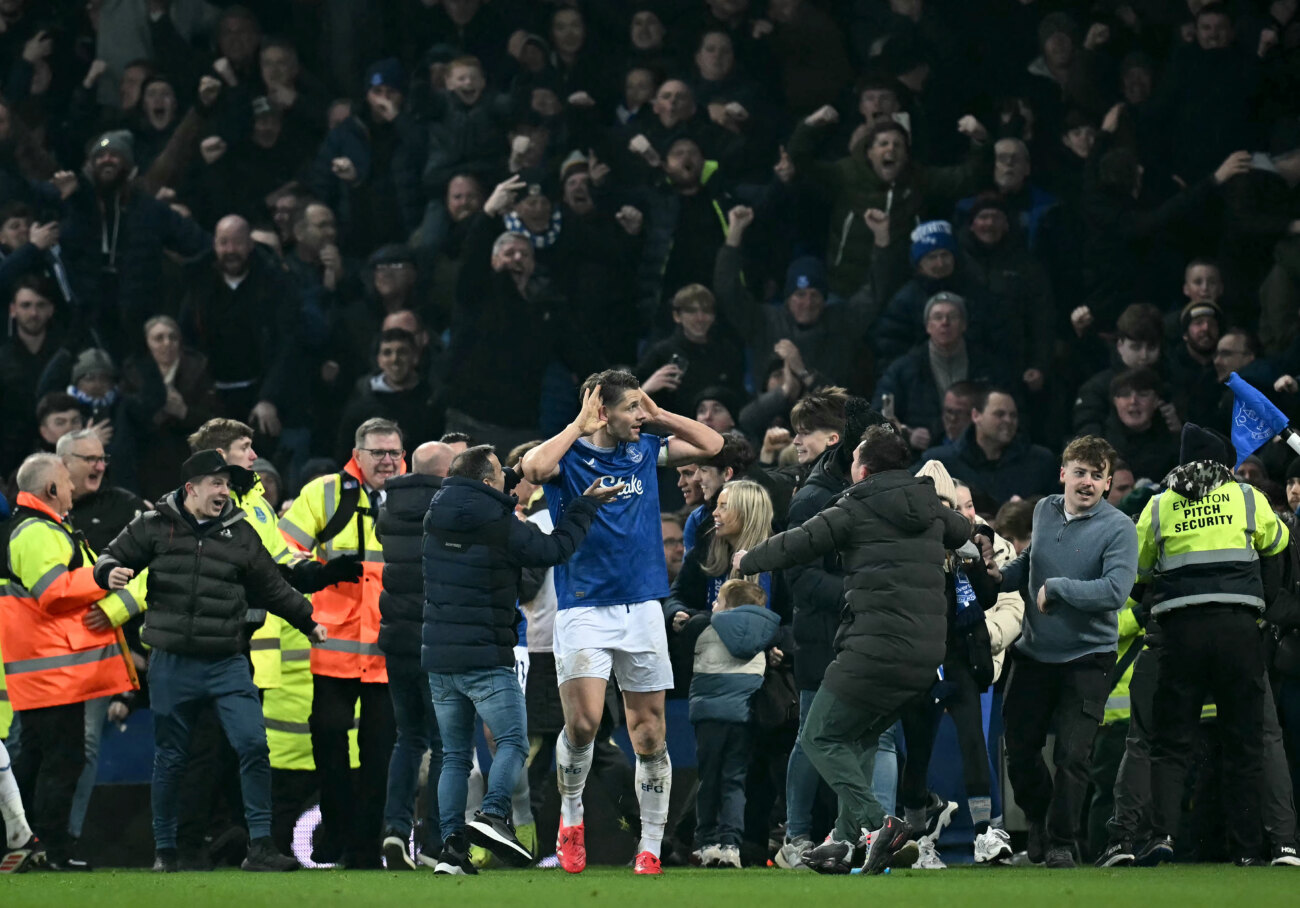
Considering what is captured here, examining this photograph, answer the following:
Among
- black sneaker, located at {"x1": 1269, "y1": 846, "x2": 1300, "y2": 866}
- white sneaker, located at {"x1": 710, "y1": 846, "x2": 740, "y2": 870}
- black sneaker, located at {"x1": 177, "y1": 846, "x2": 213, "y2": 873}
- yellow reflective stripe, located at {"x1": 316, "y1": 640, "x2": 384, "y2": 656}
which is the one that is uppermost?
yellow reflective stripe, located at {"x1": 316, "y1": 640, "x2": 384, "y2": 656}

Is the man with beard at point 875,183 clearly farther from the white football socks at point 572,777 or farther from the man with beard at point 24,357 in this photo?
the white football socks at point 572,777

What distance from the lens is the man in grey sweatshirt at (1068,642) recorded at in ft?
30.6

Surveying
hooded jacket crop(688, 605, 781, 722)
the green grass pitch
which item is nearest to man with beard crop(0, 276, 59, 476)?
the green grass pitch

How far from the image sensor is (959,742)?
9.98m

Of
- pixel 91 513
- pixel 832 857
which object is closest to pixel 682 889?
pixel 832 857

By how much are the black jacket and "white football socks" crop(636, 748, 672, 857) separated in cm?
86

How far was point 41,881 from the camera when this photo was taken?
9.13m

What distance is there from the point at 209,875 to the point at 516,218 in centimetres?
679

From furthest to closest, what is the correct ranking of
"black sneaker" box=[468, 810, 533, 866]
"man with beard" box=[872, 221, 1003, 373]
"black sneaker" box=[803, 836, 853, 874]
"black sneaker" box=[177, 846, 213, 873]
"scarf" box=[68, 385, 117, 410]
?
"scarf" box=[68, 385, 117, 410] < "man with beard" box=[872, 221, 1003, 373] < "black sneaker" box=[177, 846, 213, 873] < "black sneaker" box=[468, 810, 533, 866] < "black sneaker" box=[803, 836, 853, 874]

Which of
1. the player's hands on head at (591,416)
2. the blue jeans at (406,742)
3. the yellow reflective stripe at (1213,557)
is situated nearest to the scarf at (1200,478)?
the yellow reflective stripe at (1213,557)

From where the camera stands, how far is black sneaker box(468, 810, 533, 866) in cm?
897

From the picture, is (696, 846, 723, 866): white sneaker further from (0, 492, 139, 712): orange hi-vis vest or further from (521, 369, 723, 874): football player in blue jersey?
(0, 492, 139, 712): orange hi-vis vest

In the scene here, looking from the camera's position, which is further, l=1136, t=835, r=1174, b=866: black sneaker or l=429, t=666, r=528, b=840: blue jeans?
l=1136, t=835, r=1174, b=866: black sneaker

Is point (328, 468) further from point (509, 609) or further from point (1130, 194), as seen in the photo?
point (1130, 194)
